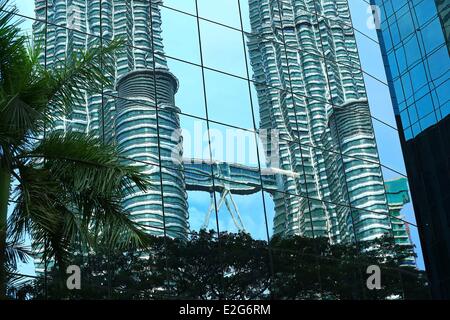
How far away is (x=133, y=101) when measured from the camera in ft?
63.8

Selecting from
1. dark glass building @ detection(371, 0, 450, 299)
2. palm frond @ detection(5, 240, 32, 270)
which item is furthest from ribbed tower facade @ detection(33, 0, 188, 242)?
dark glass building @ detection(371, 0, 450, 299)

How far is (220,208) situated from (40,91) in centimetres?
870

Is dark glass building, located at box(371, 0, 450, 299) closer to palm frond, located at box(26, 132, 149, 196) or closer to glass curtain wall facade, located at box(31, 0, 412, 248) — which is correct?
glass curtain wall facade, located at box(31, 0, 412, 248)

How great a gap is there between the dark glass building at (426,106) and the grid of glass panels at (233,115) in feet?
41.9

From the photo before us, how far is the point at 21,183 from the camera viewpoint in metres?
11.2

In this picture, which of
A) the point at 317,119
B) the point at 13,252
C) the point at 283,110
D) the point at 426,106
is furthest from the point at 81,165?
the point at 426,106

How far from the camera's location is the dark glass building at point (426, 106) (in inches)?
1478

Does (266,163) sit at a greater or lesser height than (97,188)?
greater

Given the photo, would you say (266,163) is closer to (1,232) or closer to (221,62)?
(221,62)

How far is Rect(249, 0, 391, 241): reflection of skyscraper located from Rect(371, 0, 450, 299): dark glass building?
12823 millimetres

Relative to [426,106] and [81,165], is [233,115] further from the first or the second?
[426,106]

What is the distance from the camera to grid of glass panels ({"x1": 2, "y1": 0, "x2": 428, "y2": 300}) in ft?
62.3
